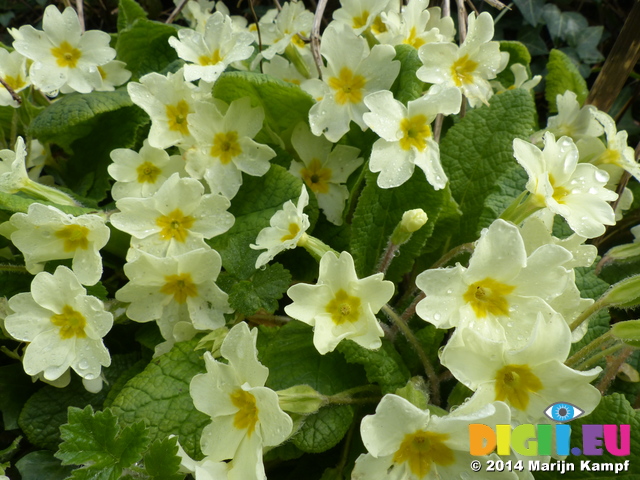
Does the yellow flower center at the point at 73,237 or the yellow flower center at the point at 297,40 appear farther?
the yellow flower center at the point at 297,40

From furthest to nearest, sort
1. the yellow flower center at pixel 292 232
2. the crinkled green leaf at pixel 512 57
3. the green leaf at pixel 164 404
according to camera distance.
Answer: the crinkled green leaf at pixel 512 57, the yellow flower center at pixel 292 232, the green leaf at pixel 164 404

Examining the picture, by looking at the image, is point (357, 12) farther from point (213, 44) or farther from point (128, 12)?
point (128, 12)

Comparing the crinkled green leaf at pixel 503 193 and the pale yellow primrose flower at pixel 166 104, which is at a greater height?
the crinkled green leaf at pixel 503 193

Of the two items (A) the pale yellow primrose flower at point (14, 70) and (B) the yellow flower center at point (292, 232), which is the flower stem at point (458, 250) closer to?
(B) the yellow flower center at point (292, 232)

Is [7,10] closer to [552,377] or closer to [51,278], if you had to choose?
[51,278]

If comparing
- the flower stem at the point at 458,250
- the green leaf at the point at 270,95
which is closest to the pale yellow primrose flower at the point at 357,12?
the green leaf at the point at 270,95

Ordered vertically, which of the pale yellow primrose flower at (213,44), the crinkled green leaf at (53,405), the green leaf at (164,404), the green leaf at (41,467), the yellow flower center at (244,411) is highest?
the pale yellow primrose flower at (213,44)

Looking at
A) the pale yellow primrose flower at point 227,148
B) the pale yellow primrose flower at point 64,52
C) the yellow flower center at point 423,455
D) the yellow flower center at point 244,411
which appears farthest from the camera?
the pale yellow primrose flower at point 64,52

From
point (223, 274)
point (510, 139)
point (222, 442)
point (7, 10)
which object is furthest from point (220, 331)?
point (7, 10)
